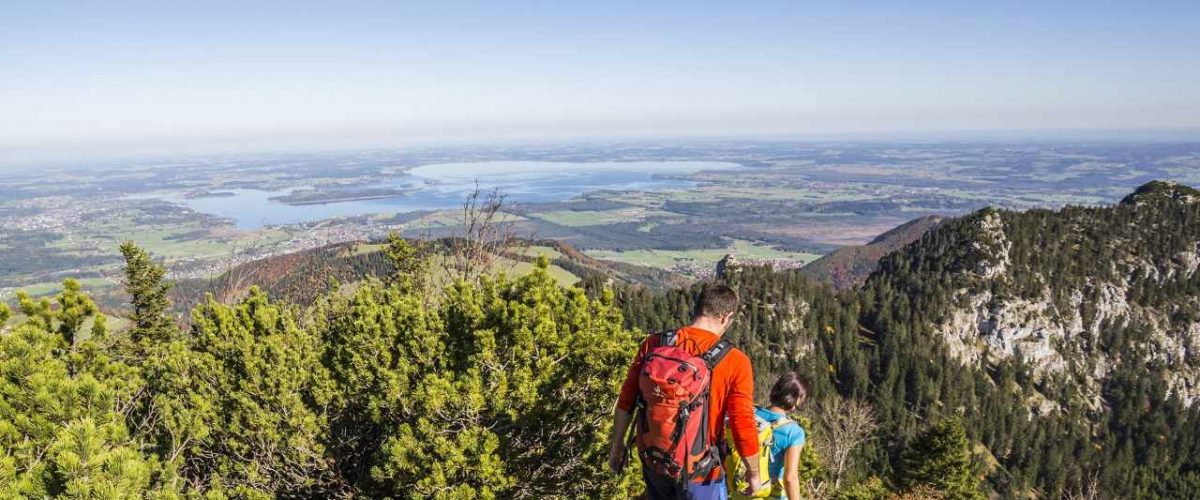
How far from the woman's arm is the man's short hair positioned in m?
1.90

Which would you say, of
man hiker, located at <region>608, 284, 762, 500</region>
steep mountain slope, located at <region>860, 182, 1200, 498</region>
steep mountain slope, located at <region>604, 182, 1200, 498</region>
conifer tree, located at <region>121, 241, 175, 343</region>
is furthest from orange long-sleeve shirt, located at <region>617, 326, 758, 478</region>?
steep mountain slope, located at <region>860, 182, 1200, 498</region>

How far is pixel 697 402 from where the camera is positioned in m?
4.96

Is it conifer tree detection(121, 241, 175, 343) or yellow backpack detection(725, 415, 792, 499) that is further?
conifer tree detection(121, 241, 175, 343)

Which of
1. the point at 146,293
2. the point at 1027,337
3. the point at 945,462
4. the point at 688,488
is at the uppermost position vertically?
the point at 688,488

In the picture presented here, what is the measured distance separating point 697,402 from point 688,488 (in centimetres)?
90

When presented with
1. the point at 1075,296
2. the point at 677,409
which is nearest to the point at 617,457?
the point at 677,409

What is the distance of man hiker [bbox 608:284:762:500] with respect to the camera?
4.94m

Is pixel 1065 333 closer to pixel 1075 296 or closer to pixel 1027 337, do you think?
pixel 1075 296

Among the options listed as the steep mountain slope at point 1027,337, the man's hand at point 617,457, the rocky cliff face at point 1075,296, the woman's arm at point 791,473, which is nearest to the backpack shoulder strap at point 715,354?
the man's hand at point 617,457

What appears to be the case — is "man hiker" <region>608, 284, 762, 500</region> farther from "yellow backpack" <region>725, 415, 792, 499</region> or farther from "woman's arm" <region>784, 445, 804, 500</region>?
"woman's arm" <region>784, 445, 804, 500</region>

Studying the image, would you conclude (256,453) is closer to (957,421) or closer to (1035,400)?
(957,421)

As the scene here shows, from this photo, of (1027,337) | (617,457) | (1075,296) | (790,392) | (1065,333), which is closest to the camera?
(617,457)

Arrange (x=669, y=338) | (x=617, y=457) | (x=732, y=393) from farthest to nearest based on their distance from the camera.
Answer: (x=617, y=457), (x=669, y=338), (x=732, y=393)

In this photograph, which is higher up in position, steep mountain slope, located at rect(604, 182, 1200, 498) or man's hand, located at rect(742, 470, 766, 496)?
man's hand, located at rect(742, 470, 766, 496)
